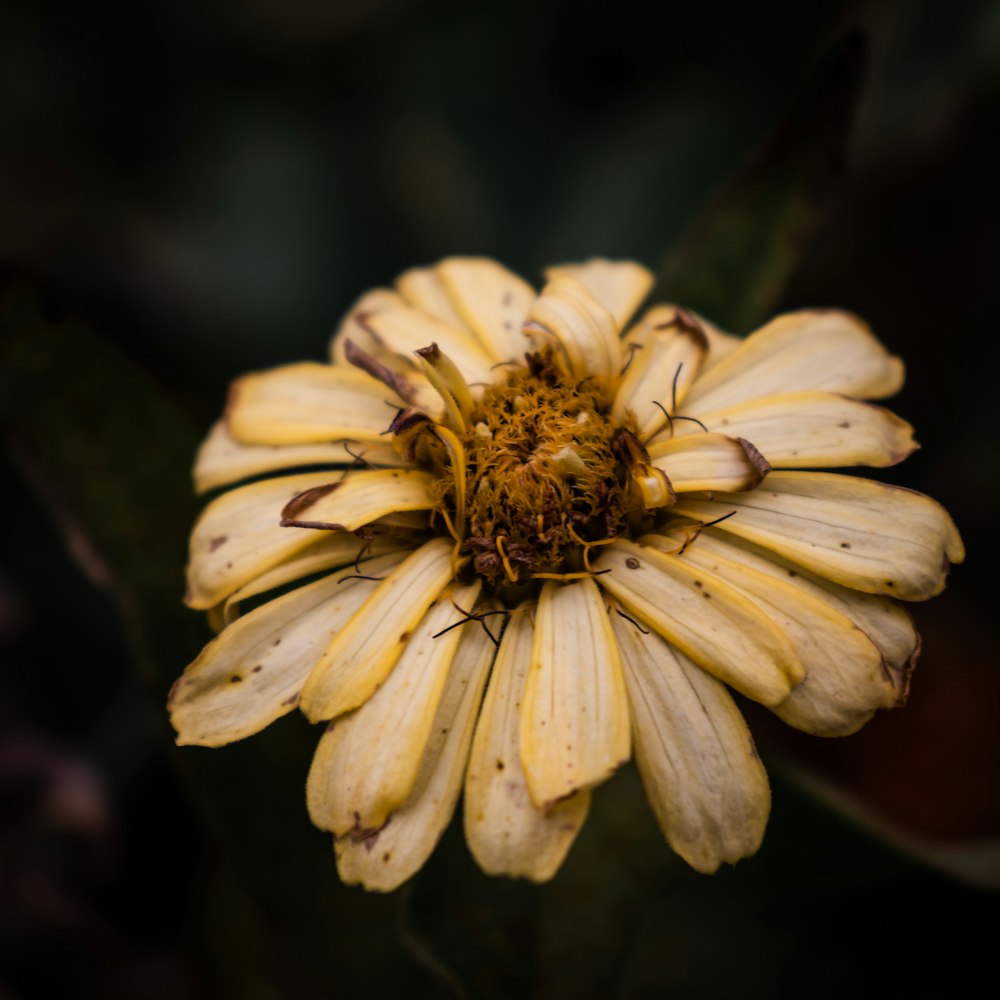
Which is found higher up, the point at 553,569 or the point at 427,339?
the point at 427,339

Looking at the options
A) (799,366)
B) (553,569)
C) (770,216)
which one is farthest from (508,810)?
(770,216)

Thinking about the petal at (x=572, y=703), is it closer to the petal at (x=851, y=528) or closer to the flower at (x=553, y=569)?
the flower at (x=553, y=569)

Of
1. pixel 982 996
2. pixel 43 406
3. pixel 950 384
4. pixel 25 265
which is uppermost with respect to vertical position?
pixel 25 265

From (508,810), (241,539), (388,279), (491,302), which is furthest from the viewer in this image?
(388,279)

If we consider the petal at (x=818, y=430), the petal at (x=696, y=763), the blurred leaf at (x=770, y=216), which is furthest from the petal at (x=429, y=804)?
the blurred leaf at (x=770, y=216)

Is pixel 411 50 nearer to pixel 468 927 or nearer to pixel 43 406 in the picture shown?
pixel 43 406

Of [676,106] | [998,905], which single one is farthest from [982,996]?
[676,106]

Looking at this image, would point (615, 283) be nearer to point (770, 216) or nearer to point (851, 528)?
point (770, 216)
